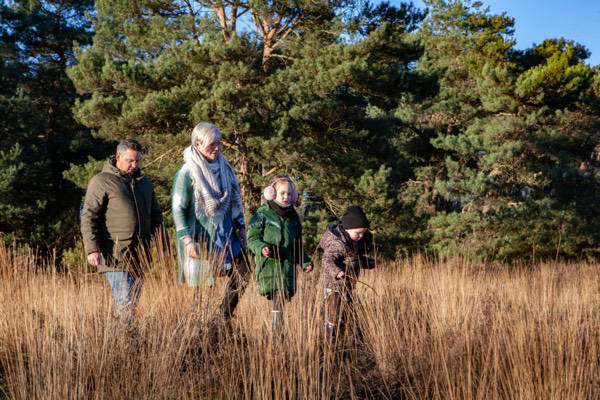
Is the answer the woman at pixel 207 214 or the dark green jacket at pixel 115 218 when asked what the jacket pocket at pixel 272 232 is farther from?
the dark green jacket at pixel 115 218

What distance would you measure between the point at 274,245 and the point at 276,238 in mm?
61

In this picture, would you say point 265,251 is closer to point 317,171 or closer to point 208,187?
point 208,187

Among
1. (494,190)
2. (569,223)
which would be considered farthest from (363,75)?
(569,223)

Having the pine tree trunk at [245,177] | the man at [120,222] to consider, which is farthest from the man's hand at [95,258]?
the pine tree trunk at [245,177]

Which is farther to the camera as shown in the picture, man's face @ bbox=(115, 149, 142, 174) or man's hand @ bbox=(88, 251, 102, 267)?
man's face @ bbox=(115, 149, 142, 174)

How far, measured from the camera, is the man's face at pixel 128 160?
10.0 feet

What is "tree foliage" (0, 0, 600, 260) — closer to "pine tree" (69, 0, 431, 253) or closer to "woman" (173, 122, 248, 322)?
"pine tree" (69, 0, 431, 253)

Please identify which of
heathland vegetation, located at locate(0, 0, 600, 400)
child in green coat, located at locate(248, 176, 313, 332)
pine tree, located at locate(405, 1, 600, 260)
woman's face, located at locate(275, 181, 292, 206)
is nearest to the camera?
heathland vegetation, located at locate(0, 0, 600, 400)

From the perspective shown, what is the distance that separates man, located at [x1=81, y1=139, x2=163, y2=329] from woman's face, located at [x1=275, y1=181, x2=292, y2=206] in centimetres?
84

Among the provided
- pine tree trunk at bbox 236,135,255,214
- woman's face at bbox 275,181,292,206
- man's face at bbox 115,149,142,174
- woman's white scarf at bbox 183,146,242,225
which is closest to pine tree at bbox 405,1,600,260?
pine tree trunk at bbox 236,135,255,214

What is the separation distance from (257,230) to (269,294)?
446mm

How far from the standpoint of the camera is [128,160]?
3.07 meters

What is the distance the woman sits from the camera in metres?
2.92

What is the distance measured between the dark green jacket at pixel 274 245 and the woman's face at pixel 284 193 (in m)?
0.11
